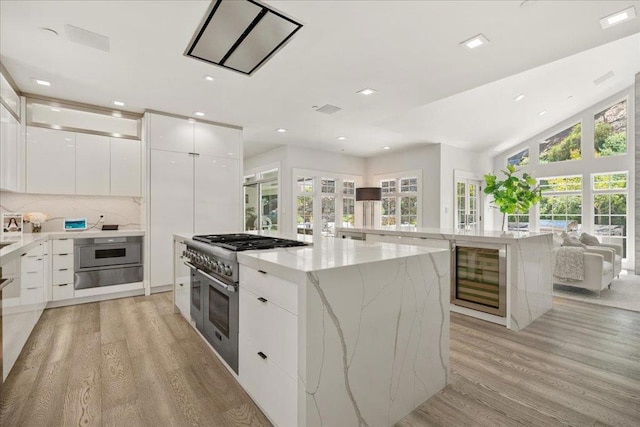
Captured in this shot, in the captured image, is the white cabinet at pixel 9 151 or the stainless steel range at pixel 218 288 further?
the white cabinet at pixel 9 151

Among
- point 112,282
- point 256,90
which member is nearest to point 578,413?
point 256,90

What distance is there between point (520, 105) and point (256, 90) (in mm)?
5253

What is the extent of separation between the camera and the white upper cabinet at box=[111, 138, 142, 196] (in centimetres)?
425

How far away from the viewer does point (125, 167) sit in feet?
14.2

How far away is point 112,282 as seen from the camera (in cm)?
395

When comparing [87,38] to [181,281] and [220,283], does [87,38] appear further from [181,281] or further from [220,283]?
[220,283]

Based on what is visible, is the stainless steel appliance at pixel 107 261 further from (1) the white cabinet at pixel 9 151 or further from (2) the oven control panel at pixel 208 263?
(2) the oven control panel at pixel 208 263

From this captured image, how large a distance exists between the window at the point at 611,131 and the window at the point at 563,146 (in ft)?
1.16

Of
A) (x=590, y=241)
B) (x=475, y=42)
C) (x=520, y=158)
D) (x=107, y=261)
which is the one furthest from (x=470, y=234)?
(x=520, y=158)

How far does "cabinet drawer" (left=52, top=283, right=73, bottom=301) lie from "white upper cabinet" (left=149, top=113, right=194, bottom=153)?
207 centimetres

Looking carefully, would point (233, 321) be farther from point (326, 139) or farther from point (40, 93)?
point (326, 139)

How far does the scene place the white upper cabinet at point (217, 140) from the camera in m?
4.76

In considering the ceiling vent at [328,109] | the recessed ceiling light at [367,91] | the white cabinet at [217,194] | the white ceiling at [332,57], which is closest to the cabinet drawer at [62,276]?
the white cabinet at [217,194]

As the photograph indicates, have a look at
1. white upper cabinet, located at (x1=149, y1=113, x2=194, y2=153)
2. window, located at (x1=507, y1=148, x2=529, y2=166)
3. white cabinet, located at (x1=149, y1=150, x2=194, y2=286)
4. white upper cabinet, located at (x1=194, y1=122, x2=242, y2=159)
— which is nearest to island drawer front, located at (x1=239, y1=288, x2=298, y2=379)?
white cabinet, located at (x1=149, y1=150, x2=194, y2=286)
